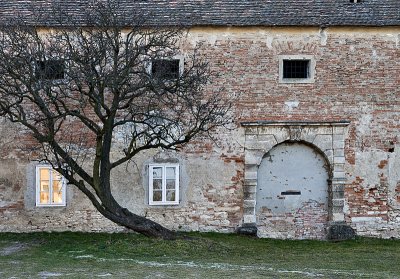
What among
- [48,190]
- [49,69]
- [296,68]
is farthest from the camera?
[296,68]

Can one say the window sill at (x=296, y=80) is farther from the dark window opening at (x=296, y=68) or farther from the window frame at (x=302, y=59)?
the dark window opening at (x=296, y=68)

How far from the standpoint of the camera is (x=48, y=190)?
19.8 metres

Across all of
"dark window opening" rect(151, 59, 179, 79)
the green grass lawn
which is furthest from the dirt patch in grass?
"dark window opening" rect(151, 59, 179, 79)

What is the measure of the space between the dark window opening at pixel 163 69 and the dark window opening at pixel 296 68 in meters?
3.08

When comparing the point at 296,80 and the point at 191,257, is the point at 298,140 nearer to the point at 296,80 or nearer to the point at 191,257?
the point at 296,80

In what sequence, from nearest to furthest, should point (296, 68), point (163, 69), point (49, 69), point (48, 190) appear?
point (49, 69), point (163, 69), point (48, 190), point (296, 68)

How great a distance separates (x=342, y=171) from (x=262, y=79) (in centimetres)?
337

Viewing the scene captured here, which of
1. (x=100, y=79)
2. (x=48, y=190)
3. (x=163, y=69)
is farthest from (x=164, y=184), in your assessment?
(x=100, y=79)

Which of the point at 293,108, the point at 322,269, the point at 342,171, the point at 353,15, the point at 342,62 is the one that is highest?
the point at 353,15

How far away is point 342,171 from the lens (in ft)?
65.7

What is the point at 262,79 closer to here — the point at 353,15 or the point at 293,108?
the point at 293,108

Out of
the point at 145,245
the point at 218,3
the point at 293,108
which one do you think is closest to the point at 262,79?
the point at 293,108

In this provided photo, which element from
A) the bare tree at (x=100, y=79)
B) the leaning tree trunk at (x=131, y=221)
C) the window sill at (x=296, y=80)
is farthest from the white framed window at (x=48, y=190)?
the window sill at (x=296, y=80)

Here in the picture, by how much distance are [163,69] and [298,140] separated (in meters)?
4.67
